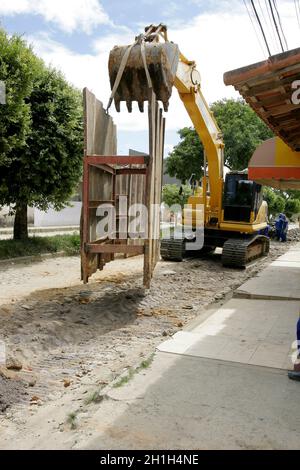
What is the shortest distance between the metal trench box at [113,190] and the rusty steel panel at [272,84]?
6.49ft

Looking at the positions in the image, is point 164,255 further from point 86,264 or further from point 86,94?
Answer: point 86,94

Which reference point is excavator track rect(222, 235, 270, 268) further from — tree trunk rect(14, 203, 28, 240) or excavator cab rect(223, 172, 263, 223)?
tree trunk rect(14, 203, 28, 240)

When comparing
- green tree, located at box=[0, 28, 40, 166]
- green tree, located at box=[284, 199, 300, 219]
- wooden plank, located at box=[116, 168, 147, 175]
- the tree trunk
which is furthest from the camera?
green tree, located at box=[284, 199, 300, 219]

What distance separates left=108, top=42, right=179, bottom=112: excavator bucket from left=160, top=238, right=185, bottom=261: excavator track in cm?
684

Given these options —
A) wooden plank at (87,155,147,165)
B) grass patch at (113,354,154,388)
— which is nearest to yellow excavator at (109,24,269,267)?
wooden plank at (87,155,147,165)

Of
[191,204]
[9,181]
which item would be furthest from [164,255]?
[9,181]

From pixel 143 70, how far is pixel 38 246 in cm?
841

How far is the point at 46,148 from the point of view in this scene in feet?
40.9

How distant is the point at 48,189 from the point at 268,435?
36.1 feet

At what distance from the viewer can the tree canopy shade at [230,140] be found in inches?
1261

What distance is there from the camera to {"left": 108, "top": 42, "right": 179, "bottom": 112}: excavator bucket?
21.8 ft

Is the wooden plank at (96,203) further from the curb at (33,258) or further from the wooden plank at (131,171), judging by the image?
the curb at (33,258)

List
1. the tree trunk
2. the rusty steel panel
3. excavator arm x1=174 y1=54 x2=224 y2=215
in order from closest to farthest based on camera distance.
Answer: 1. the rusty steel panel
2. excavator arm x1=174 y1=54 x2=224 y2=215
3. the tree trunk

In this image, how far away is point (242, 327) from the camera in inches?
258
